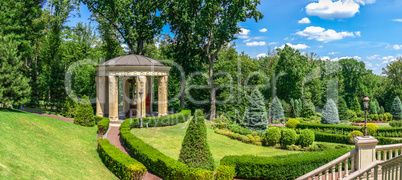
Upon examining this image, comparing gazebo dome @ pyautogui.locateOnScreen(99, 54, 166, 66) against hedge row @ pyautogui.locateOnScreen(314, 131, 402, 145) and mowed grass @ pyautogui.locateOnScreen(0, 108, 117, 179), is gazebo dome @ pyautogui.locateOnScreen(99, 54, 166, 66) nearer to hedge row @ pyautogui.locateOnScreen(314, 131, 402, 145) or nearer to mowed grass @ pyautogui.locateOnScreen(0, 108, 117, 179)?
mowed grass @ pyautogui.locateOnScreen(0, 108, 117, 179)

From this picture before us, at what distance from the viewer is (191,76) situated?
3812cm

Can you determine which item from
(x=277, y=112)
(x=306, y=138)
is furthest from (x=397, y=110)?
(x=306, y=138)

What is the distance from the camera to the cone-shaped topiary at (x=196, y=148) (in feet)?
39.0

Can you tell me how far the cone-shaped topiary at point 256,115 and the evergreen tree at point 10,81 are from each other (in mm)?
19874

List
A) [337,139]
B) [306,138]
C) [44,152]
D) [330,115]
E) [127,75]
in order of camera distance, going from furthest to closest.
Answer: [330,115], [127,75], [337,139], [306,138], [44,152]

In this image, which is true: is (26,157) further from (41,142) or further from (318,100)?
(318,100)

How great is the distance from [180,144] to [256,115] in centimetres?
969

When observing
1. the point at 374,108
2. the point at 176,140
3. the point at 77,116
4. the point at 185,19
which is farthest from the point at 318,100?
the point at 77,116

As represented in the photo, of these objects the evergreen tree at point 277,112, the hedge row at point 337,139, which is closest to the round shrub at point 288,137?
the hedge row at point 337,139

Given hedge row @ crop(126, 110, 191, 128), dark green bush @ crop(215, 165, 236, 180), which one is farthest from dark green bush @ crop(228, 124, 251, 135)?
dark green bush @ crop(215, 165, 236, 180)

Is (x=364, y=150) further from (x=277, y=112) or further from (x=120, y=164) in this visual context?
(x=277, y=112)

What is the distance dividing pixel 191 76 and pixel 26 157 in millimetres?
28660

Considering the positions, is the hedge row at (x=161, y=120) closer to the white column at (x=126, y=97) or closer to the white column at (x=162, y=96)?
the white column at (x=162, y=96)

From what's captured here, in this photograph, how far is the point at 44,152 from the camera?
40.3 feet
